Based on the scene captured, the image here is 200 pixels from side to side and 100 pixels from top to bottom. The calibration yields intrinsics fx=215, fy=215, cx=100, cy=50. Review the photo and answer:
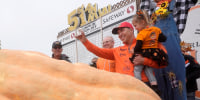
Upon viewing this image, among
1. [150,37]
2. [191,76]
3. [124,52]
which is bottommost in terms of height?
[191,76]

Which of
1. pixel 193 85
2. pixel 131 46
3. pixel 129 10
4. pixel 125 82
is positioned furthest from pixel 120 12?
pixel 125 82

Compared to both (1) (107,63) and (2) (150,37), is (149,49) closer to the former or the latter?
(2) (150,37)

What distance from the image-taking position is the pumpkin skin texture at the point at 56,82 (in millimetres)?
899

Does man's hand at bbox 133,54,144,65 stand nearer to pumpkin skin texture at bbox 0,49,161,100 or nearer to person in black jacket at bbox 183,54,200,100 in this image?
pumpkin skin texture at bbox 0,49,161,100

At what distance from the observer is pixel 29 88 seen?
2.95 ft

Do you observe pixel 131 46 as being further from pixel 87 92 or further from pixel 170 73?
pixel 87 92

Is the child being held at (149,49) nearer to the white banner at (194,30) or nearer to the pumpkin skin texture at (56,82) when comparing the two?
the pumpkin skin texture at (56,82)

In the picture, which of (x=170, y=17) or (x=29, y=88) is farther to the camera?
(x=170, y=17)

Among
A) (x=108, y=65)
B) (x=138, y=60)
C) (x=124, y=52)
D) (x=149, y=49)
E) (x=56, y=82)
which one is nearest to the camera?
(x=56, y=82)

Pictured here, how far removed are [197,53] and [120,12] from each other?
2.11 metres

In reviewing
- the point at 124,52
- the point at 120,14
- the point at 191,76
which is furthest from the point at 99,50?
the point at 120,14

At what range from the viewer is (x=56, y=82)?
942mm

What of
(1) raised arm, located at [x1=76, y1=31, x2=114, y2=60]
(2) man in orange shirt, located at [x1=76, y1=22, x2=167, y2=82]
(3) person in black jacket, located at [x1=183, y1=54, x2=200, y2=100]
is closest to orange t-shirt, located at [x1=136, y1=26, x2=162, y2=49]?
(2) man in orange shirt, located at [x1=76, y1=22, x2=167, y2=82]

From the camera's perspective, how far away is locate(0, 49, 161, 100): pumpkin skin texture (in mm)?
899
